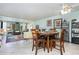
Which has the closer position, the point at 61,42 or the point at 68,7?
the point at 68,7

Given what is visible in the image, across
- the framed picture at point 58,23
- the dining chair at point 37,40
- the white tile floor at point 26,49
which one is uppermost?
the framed picture at point 58,23

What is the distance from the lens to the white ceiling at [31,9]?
110 inches

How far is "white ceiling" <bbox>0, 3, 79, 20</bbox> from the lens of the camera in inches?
110

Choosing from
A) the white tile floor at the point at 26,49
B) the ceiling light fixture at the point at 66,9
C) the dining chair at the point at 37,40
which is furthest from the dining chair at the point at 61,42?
the ceiling light fixture at the point at 66,9

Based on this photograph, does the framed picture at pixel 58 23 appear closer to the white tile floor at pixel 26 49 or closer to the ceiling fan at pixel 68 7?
the ceiling fan at pixel 68 7

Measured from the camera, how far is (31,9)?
2.87 metres

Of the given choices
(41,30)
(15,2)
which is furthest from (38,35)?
(15,2)

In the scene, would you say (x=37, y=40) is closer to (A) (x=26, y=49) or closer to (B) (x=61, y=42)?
(A) (x=26, y=49)

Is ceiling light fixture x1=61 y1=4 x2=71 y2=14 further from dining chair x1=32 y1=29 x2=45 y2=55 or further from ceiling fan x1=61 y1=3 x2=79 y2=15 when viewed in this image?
dining chair x1=32 y1=29 x2=45 y2=55

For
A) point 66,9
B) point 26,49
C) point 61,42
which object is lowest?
point 26,49

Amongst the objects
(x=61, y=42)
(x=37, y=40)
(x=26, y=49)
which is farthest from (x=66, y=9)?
(x=26, y=49)

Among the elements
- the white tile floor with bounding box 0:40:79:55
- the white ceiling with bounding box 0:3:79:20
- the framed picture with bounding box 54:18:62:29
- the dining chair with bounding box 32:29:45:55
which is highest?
the white ceiling with bounding box 0:3:79:20

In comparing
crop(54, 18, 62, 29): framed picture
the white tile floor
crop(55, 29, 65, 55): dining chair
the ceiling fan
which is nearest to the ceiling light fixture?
the ceiling fan
